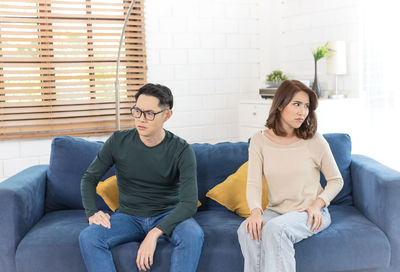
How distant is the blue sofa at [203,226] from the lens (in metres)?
2.36

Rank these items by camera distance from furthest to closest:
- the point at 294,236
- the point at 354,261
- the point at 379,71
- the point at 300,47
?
the point at 300,47
the point at 379,71
the point at 354,261
the point at 294,236

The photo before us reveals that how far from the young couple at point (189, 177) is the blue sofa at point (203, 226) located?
4.5 inches

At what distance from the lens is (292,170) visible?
95.6 inches

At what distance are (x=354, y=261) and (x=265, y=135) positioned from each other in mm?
743

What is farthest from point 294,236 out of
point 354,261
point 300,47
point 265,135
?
point 300,47

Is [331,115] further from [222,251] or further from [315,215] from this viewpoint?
[222,251]

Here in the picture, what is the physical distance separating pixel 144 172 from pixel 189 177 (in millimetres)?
233

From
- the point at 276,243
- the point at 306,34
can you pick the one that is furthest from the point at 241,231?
the point at 306,34

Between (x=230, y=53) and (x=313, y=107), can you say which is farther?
(x=230, y=53)

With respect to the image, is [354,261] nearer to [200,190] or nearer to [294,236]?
[294,236]

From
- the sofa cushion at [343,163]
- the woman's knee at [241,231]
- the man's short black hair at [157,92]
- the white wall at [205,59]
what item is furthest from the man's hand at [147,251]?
the white wall at [205,59]

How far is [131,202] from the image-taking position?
2496 mm

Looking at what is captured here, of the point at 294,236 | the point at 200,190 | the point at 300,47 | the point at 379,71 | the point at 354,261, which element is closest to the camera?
the point at 294,236

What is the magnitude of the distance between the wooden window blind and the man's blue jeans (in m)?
2.11
